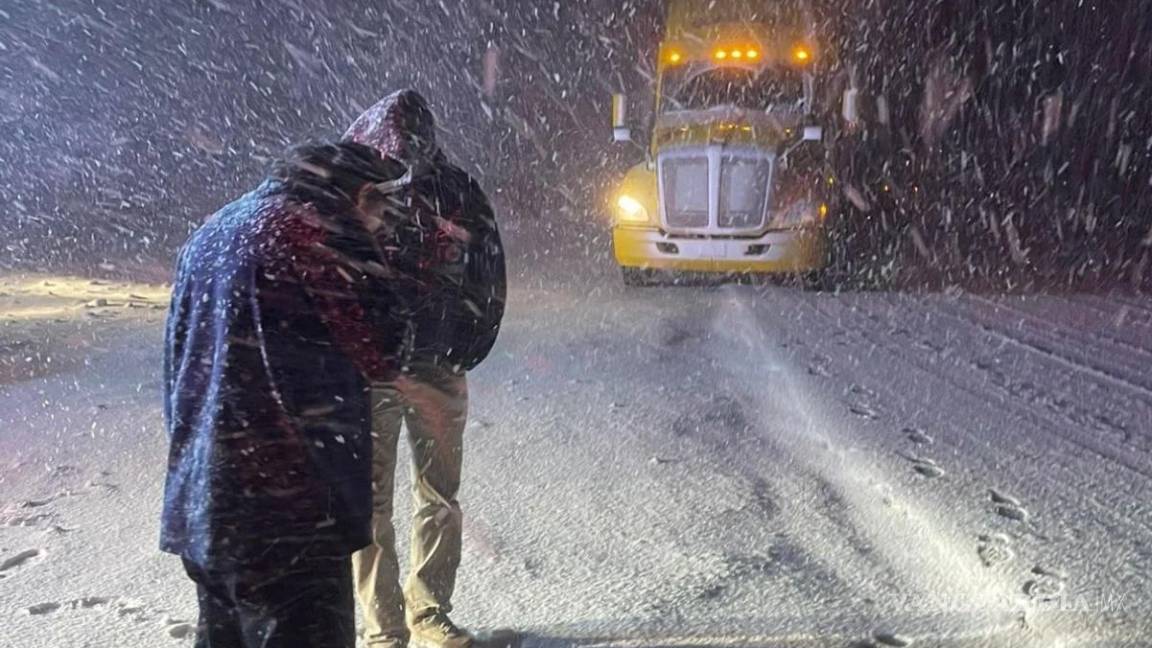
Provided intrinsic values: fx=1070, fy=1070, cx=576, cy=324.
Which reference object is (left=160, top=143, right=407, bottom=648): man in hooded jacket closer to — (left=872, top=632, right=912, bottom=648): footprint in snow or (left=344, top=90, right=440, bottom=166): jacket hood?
(left=344, top=90, right=440, bottom=166): jacket hood

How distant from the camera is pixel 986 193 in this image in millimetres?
18422

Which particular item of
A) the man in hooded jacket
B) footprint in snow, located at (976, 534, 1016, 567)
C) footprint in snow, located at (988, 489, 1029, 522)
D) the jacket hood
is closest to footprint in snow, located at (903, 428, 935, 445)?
footprint in snow, located at (988, 489, 1029, 522)

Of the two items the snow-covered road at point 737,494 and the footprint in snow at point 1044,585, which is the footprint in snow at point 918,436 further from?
the footprint in snow at point 1044,585

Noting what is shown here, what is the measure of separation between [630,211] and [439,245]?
8.51 metres

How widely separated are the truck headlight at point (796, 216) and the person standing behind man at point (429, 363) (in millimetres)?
8034

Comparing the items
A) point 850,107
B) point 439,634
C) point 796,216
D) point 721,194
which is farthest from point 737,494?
point 850,107

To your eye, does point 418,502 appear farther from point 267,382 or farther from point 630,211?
point 630,211

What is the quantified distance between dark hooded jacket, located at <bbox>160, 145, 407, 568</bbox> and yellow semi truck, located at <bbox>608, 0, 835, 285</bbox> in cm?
877

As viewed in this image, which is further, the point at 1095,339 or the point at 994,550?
the point at 1095,339

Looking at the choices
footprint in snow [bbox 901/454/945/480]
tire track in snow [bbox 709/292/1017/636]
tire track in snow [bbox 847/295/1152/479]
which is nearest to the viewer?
tire track in snow [bbox 709/292/1017/636]

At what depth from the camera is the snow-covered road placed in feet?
11.6

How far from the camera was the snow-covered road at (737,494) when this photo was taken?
3533 mm

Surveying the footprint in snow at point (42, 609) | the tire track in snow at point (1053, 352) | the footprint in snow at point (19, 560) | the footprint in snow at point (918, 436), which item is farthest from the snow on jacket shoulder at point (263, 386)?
the tire track in snow at point (1053, 352)

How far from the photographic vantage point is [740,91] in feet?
39.4
